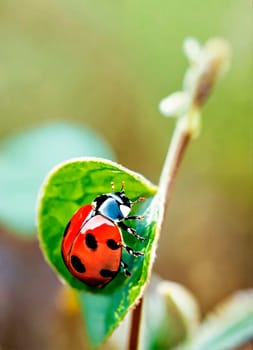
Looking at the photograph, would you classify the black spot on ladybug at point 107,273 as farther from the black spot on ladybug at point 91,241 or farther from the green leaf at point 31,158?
the green leaf at point 31,158

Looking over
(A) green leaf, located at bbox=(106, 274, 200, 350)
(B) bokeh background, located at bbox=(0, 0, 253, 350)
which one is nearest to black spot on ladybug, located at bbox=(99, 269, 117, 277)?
(A) green leaf, located at bbox=(106, 274, 200, 350)

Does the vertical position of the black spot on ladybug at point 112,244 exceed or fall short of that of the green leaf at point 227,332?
it falls short

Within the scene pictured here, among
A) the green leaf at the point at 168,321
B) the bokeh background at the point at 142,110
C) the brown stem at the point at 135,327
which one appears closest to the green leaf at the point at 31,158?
the bokeh background at the point at 142,110

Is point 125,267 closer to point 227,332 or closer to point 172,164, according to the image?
point 172,164

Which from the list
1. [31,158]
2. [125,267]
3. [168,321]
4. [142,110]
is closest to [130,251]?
[125,267]

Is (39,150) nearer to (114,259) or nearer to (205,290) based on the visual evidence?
(205,290)

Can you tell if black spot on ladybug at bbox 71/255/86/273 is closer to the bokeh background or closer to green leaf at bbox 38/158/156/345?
green leaf at bbox 38/158/156/345

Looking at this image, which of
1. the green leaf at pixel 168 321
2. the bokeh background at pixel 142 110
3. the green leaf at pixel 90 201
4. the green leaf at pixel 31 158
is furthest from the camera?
the bokeh background at pixel 142 110
